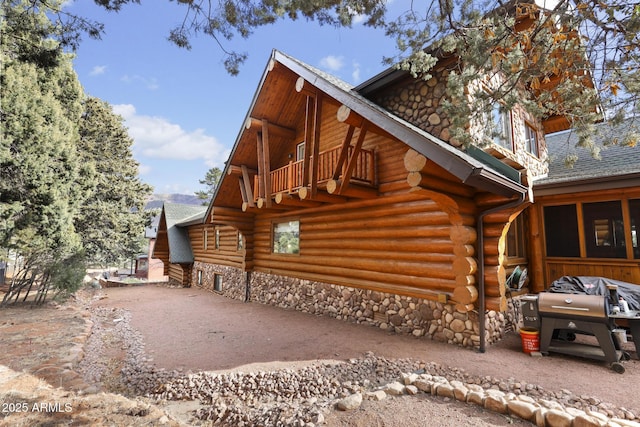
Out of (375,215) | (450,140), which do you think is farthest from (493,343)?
(450,140)

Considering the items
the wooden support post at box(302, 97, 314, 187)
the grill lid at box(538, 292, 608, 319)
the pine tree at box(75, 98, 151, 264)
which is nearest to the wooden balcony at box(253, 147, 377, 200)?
the wooden support post at box(302, 97, 314, 187)

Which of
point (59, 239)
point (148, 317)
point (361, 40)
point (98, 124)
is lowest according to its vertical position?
point (148, 317)

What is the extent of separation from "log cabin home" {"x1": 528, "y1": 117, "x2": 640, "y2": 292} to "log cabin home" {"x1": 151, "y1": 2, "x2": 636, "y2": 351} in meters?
0.35

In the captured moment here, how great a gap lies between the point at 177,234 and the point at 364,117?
55.5 feet

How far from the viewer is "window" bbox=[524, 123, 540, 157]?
9.62 metres

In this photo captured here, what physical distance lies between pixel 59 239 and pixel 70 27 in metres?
11.6

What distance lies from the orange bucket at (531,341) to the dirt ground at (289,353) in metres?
0.19

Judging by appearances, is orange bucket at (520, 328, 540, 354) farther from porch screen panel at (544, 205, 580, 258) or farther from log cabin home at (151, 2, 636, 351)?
porch screen panel at (544, 205, 580, 258)

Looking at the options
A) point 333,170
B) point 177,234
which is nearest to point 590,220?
point 333,170

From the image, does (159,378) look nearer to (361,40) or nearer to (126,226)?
(361,40)

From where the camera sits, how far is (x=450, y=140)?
6.91 metres

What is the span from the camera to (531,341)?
203 inches

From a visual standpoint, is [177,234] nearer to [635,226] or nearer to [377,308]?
[377,308]

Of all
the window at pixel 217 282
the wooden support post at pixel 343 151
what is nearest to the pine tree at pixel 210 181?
the window at pixel 217 282
